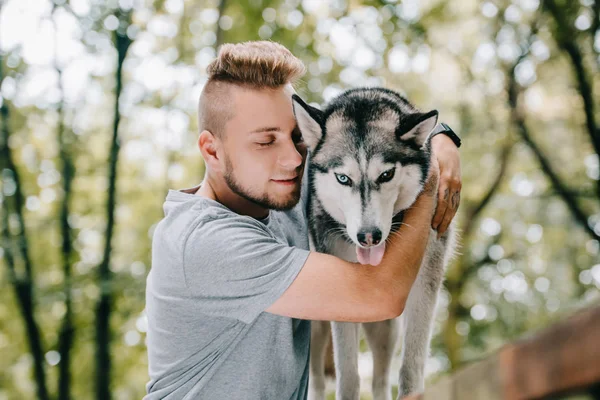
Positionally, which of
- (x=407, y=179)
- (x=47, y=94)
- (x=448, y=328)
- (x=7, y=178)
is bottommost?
(x=448, y=328)

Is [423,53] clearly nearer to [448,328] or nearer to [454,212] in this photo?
[448,328]

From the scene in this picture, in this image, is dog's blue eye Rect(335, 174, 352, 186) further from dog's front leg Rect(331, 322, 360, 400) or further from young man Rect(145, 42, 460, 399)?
dog's front leg Rect(331, 322, 360, 400)

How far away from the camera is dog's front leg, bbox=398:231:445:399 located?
361 centimetres

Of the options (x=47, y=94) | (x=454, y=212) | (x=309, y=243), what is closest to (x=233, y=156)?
(x=309, y=243)

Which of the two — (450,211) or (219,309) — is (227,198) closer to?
(219,309)

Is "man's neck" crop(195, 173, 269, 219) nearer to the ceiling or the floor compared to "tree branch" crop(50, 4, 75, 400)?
nearer to the ceiling

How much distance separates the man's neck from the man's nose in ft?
1.04

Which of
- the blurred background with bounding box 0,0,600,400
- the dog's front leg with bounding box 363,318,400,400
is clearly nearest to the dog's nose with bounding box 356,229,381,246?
the dog's front leg with bounding box 363,318,400,400

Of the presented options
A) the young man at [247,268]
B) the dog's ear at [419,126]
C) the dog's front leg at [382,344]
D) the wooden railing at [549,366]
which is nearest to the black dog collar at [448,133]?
the dog's ear at [419,126]

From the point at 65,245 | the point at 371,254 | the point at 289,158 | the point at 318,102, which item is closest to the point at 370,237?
the point at 371,254

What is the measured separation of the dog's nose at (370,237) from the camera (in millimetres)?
2979

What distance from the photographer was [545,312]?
15086 millimetres

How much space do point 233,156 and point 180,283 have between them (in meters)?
0.72

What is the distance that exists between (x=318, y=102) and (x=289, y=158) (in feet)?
27.1
